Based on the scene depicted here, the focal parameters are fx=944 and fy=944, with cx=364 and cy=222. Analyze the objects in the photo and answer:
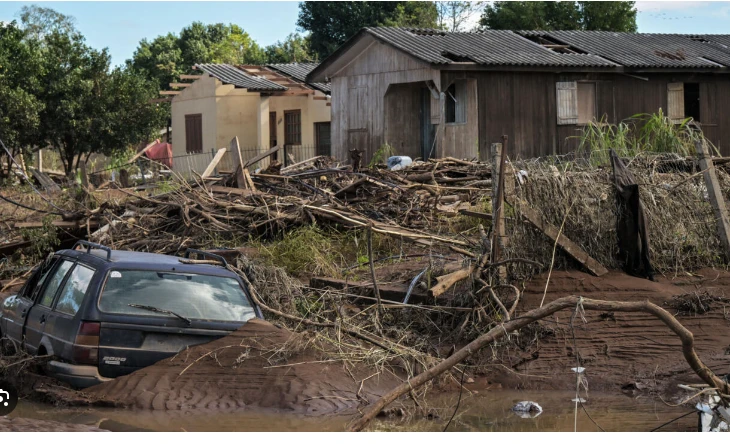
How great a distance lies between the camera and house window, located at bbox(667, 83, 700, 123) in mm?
27005

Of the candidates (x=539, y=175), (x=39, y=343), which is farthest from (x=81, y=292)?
(x=539, y=175)

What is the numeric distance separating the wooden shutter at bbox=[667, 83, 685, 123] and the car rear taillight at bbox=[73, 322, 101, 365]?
22.3 metres

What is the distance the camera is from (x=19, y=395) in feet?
Answer: 27.7

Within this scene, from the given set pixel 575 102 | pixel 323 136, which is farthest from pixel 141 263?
pixel 323 136

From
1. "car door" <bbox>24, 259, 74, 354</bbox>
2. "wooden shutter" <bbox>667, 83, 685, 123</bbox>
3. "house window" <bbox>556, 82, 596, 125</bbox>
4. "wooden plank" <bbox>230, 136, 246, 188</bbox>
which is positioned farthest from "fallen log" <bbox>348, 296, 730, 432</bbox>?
"wooden shutter" <bbox>667, 83, 685, 123</bbox>

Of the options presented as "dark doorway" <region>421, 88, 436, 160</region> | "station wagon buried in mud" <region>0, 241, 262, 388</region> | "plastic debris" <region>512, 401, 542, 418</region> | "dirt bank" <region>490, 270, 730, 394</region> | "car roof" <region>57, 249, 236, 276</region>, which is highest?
"dark doorway" <region>421, 88, 436, 160</region>

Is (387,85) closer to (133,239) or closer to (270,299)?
(133,239)

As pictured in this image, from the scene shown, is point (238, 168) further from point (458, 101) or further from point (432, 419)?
point (432, 419)

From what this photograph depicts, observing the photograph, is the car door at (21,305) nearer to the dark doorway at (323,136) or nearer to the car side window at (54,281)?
the car side window at (54,281)

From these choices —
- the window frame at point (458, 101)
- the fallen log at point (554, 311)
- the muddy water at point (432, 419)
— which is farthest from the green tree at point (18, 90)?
the fallen log at point (554, 311)

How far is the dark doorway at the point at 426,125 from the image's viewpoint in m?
25.7

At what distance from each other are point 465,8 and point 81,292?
46202 mm

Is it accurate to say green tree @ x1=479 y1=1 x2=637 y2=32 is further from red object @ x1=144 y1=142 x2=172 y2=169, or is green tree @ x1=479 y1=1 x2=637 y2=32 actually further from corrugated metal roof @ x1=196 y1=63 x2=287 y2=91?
red object @ x1=144 y1=142 x2=172 y2=169

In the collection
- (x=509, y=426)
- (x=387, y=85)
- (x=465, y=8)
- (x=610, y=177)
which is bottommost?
(x=509, y=426)
